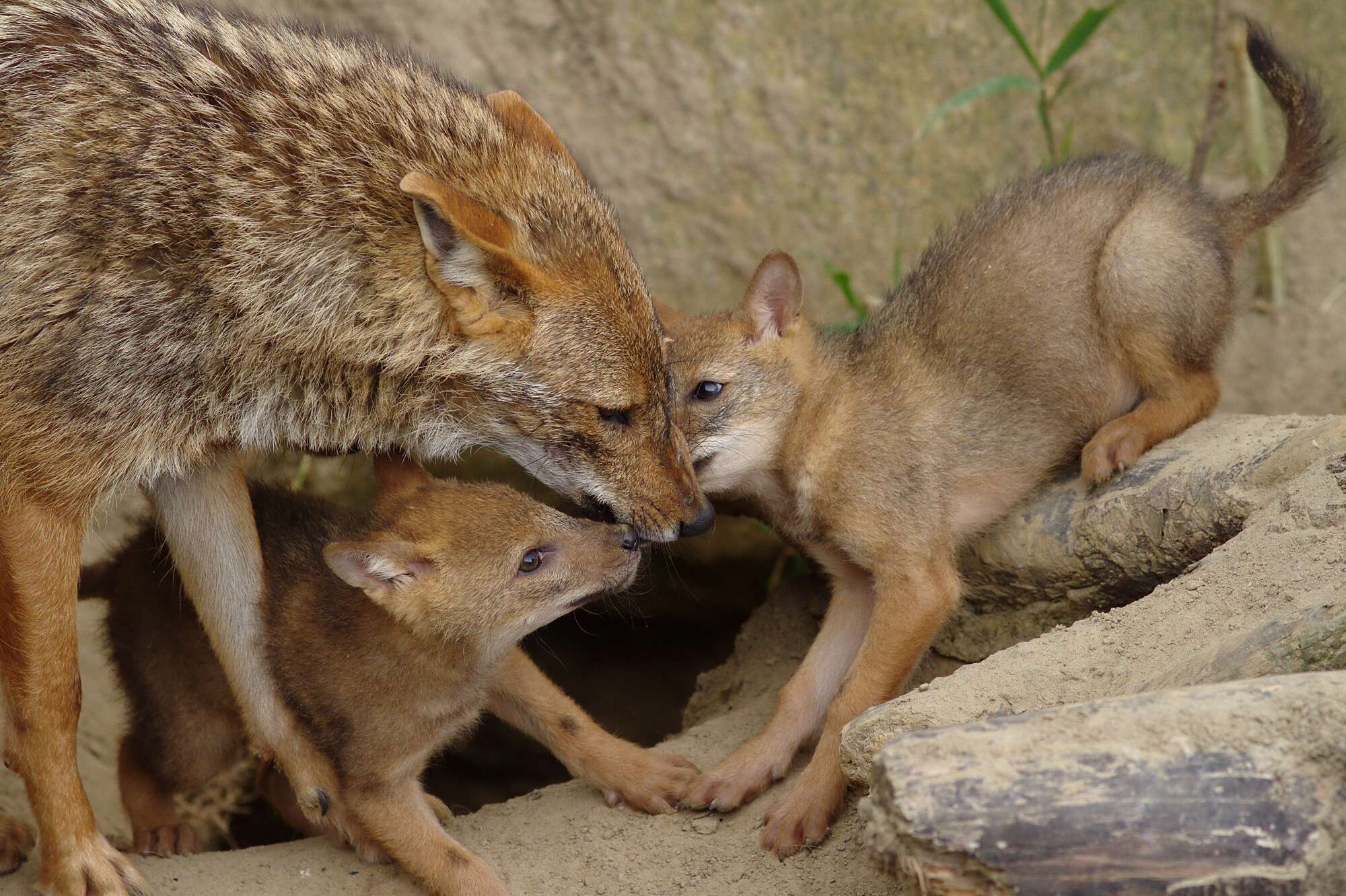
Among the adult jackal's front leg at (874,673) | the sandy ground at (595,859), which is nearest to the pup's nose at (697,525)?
the adult jackal's front leg at (874,673)

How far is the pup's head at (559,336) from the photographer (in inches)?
146

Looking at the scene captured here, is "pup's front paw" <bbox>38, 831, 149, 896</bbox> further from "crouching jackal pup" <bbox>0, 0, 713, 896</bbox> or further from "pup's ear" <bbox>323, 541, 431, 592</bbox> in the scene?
"pup's ear" <bbox>323, 541, 431, 592</bbox>

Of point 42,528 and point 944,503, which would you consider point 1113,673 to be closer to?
point 944,503

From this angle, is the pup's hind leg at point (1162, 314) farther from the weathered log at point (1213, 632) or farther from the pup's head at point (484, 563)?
A: the pup's head at point (484, 563)

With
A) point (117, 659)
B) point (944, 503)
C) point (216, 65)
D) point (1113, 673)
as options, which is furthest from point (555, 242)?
point (117, 659)

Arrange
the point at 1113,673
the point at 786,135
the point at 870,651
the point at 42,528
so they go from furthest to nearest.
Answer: the point at 786,135
the point at 870,651
the point at 42,528
the point at 1113,673

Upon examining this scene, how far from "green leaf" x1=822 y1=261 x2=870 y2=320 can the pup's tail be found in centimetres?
167

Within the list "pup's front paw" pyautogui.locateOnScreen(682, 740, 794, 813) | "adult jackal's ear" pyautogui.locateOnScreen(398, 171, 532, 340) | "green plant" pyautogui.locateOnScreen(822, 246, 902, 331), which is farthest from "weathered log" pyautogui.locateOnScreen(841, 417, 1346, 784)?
"green plant" pyautogui.locateOnScreen(822, 246, 902, 331)

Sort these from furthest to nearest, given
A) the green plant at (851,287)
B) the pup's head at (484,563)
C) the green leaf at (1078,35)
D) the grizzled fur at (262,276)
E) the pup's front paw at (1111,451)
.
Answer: the green plant at (851,287)
the green leaf at (1078,35)
the pup's front paw at (1111,451)
the pup's head at (484,563)
the grizzled fur at (262,276)

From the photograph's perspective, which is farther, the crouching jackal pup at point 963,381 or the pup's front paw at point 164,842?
the pup's front paw at point 164,842

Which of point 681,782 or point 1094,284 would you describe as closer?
point 681,782

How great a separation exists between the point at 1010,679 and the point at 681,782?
56.6 inches

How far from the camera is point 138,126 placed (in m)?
3.64

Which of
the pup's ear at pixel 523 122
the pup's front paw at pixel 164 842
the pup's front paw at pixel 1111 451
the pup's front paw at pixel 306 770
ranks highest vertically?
the pup's ear at pixel 523 122
